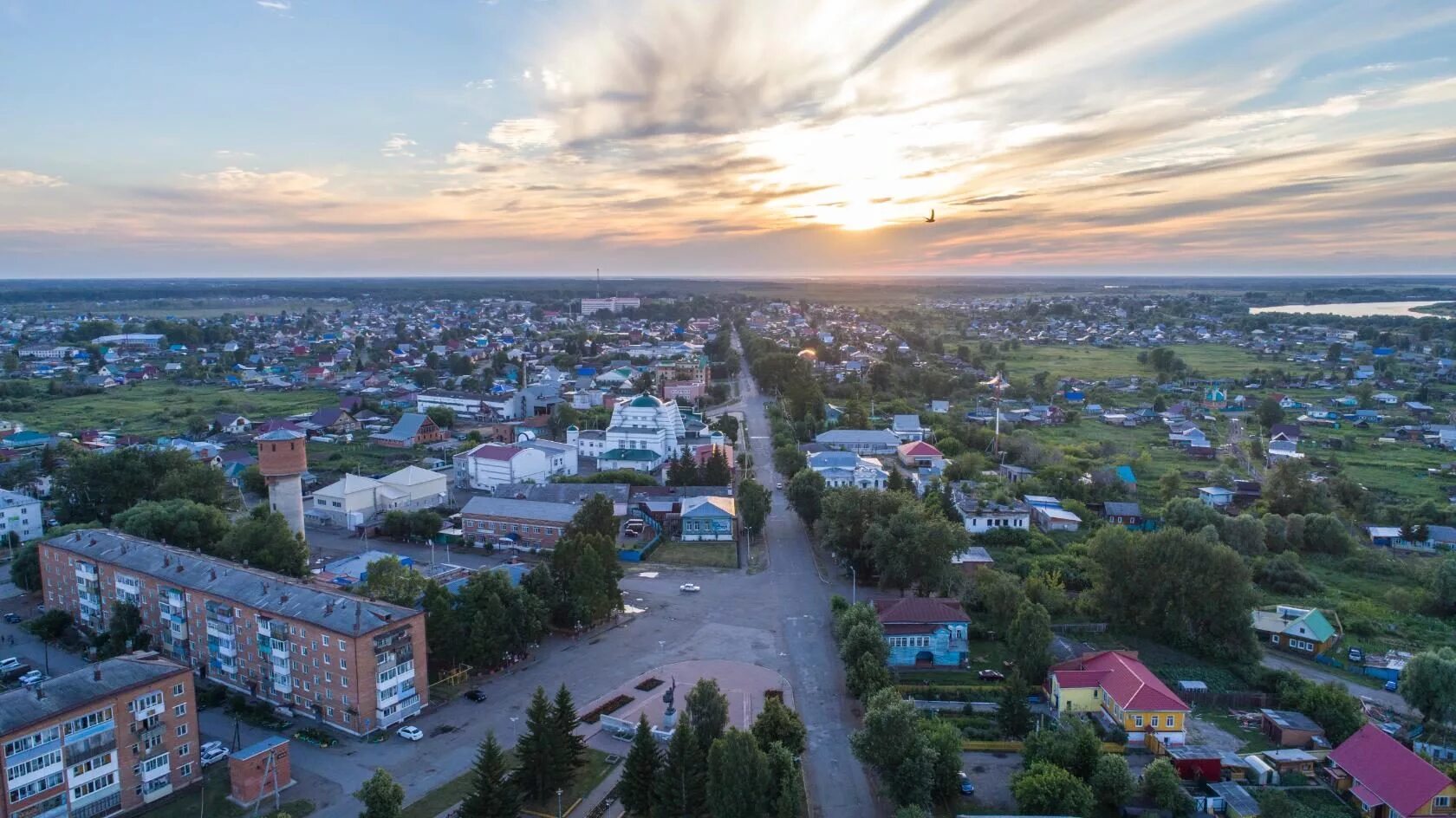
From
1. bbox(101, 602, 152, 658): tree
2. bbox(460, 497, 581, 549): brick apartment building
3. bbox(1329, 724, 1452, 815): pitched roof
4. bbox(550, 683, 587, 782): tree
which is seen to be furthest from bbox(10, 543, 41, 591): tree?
bbox(1329, 724, 1452, 815): pitched roof

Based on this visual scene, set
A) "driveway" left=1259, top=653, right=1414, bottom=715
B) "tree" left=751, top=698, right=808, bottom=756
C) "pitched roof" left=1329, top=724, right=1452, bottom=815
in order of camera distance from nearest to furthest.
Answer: "pitched roof" left=1329, top=724, right=1452, bottom=815
"tree" left=751, top=698, right=808, bottom=756
"driveway" left=1259, top=653, right=1414, bottom=715

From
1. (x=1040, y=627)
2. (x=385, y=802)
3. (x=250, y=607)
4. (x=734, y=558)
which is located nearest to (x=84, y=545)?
(x=250, y=607)

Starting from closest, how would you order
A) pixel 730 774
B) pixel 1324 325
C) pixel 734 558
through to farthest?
pixel 730 774 → pixel 734 558 → pixel 1324 325

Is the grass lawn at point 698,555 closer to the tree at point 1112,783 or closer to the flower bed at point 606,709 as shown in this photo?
the flower bed at point 606,709

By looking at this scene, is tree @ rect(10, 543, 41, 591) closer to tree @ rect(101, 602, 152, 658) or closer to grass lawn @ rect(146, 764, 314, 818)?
tree @ rect(101, 602, 152, 658)

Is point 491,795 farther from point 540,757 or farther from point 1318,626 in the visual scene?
point 1318,626

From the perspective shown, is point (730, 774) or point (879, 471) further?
point (879, 471)

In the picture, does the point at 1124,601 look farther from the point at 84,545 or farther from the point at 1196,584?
the point at 84,545

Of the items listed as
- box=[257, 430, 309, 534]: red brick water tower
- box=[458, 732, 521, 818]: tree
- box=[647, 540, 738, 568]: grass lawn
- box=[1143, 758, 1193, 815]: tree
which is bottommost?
box=[647, 540, 738, 568]: grass lawn

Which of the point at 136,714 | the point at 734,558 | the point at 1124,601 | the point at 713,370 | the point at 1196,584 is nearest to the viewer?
the point at 136,714
